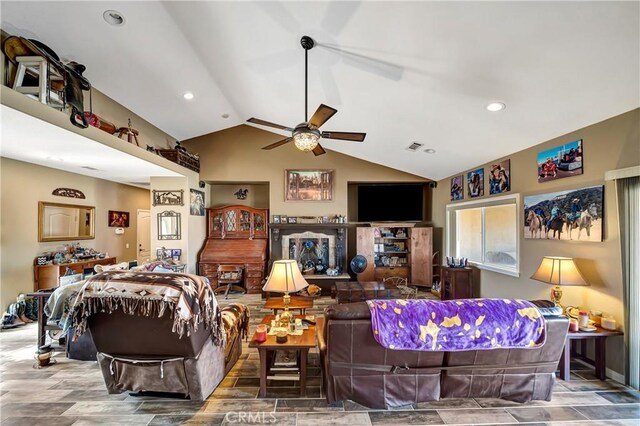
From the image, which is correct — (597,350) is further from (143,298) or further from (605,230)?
(143,298)

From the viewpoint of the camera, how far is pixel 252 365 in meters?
3.01

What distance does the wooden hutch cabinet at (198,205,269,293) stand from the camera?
20.6 feet

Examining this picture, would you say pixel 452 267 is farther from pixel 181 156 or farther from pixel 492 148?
pixel 181 156

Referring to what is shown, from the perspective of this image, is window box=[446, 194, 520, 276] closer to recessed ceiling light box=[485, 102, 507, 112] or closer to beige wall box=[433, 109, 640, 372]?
beige wall box=[433, 109, 640, 372]

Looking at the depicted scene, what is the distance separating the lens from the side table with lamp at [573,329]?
2637 millimetres

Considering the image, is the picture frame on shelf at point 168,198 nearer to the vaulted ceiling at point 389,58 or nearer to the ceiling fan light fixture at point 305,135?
the vaulted ceiling at point 389,58

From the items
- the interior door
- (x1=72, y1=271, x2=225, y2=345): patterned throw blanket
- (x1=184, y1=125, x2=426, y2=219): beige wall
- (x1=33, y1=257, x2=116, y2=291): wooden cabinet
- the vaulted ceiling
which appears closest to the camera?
(x1=72, y1=271, x2=225, y2=345): patterned throw blanket

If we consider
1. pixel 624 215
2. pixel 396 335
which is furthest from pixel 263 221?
pixel 624 215

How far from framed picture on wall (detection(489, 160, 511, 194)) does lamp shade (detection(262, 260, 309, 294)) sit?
12.4 feet

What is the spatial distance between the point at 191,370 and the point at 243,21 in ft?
10.9

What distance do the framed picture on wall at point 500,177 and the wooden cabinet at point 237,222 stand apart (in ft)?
16.1

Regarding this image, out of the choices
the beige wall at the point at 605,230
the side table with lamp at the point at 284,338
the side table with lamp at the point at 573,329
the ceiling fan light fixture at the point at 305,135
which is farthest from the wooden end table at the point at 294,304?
the beige wall at the point at 605,230

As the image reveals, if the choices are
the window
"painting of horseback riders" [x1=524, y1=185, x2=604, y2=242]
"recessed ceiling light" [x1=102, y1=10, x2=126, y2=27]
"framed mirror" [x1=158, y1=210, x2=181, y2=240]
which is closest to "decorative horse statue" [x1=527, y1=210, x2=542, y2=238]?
"painting of horseback riders" [x1=524, y1=185, x2=604, y2=242]

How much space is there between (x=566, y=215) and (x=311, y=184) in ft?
15.8
